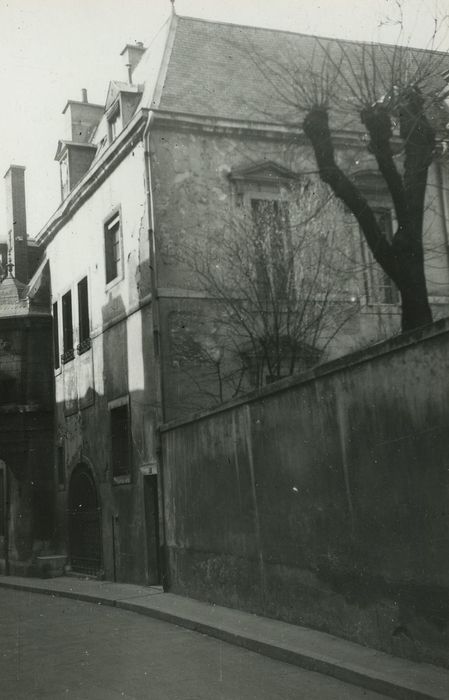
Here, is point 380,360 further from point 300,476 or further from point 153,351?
point 153,351

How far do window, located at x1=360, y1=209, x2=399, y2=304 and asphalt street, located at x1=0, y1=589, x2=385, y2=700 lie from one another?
829 centimetres

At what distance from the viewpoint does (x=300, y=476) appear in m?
9.56

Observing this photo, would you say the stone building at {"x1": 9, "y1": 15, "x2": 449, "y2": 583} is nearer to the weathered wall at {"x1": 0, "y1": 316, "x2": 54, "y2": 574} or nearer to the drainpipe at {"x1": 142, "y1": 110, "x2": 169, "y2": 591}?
the drainpipe at {"x1": 142, "y1": 110, "x2": 169, "y2": 591}

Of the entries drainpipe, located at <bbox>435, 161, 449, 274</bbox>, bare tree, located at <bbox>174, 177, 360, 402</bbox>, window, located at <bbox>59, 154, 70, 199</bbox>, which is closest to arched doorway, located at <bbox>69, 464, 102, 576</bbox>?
bare tree, located at <bbox>174, 177, 360, 402</bbox>

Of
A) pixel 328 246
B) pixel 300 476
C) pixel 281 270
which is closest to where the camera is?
pixel 300 476

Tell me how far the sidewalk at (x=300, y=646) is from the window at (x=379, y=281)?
7.36m

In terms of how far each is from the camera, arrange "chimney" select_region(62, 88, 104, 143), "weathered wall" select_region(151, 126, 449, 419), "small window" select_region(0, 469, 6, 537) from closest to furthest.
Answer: "weathered wall" select_region(151, 126, 449, 419), "chimney" select_region(62, 88, 104, 143), "small window" select_region(0, 469, 6, 537)

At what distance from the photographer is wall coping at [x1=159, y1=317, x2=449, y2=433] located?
7.19 meters

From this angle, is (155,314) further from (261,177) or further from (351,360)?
(351,360)

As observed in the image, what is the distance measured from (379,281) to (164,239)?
4658 millimetres

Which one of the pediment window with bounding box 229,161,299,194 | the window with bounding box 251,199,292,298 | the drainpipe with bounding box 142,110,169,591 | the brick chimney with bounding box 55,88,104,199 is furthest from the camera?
the brick chimney with bounding box 55,88,104,199

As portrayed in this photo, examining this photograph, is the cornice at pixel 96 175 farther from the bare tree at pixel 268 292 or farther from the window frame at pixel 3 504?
the window frame at pixel 3 504

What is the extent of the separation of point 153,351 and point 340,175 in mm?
6656

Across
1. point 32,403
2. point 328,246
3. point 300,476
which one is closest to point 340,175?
point 300,476
